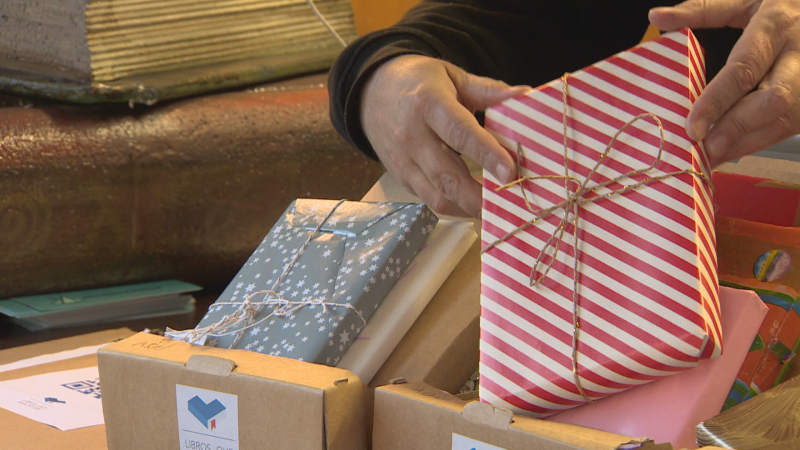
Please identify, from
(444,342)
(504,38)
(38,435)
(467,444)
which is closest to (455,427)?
(467,444)

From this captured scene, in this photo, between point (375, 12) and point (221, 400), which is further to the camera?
point (375, 12)

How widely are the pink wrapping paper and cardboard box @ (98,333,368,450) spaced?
0.20 meters

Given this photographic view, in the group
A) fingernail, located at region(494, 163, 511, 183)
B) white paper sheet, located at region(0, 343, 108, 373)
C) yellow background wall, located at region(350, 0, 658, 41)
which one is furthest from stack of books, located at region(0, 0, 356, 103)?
fingernail, located at region(494, 163, 511, 183)

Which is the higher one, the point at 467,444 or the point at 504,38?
the point at 504,38

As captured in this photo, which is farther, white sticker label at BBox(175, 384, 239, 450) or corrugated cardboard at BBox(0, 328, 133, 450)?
corrugated cardboard at BBox(0, 328, 133, 450)

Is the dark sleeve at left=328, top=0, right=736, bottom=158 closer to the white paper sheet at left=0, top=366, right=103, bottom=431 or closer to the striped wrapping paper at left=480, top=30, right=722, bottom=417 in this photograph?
the striped wrapping paper at left=480, top=30, right=722, bottom=417

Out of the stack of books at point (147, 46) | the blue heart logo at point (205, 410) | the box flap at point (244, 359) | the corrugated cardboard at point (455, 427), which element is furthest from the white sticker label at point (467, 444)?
the stack of books at point (147, 46)

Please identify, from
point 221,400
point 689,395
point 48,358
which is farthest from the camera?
point 48,358

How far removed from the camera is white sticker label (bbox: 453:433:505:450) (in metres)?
0.55

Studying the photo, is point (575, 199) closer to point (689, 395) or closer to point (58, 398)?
point (689, 395)

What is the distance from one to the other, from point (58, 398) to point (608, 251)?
74 cm

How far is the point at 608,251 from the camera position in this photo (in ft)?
1.85

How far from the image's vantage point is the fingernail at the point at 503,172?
61 cm

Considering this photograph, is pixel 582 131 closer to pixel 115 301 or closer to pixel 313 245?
pixel 313 245
